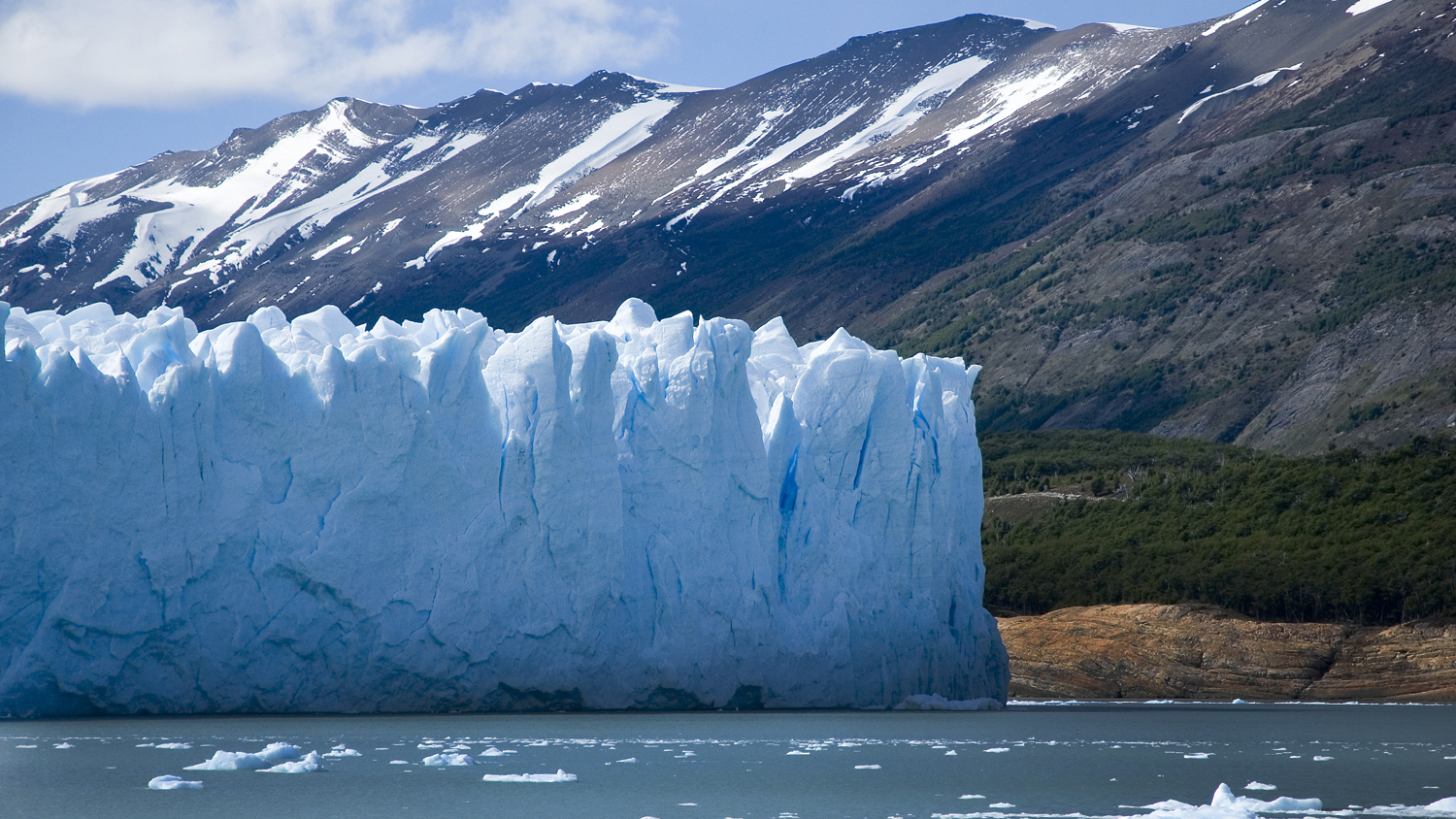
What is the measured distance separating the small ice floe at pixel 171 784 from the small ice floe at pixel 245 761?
604mm

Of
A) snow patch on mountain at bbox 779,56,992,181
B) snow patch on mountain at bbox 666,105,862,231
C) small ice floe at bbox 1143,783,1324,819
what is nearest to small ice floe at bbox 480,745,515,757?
small ice floe at bbox 1143,783,1324,819

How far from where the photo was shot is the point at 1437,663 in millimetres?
39500

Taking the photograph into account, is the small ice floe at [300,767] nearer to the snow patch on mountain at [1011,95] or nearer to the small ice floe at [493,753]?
the small ice floe at [493,753]

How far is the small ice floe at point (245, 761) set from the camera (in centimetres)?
1817

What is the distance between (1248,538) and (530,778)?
3582cm

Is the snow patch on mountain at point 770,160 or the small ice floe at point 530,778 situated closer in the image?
the small ice floe at point 530,778

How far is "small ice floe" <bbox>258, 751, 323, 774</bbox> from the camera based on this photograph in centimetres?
Result: 1830

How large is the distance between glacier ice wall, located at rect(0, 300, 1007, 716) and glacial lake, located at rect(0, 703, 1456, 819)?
3.03 feet

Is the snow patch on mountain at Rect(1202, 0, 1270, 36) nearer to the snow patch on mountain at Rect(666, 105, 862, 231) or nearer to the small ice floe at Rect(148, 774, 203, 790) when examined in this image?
the snow patch on mountain at Rect(666, 105, 862, 231)

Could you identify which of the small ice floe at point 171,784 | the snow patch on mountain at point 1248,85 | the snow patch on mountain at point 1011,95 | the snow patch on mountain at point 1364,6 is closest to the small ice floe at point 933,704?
the small ice floe at point 171,784

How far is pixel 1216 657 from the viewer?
41.8m

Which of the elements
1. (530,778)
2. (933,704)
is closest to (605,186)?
(933,704)

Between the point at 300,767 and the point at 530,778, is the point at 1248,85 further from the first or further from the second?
the point at 300,767

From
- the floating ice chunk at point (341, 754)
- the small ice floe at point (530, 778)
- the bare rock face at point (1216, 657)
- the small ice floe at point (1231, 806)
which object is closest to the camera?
the small ice floe at point (1231, 806)
